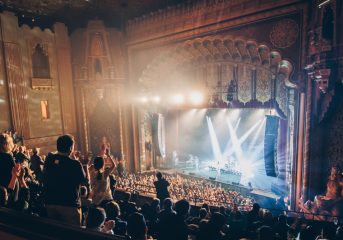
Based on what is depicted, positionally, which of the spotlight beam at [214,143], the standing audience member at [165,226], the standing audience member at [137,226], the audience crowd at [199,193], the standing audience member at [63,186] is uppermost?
the standing audience member at [63,186]

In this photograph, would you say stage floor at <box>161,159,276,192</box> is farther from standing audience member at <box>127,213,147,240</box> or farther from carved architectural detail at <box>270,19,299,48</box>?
standing audience member at <box>127,213,147,240</box>

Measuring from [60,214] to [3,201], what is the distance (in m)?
0.78

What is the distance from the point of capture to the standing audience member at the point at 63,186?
9.45 ft

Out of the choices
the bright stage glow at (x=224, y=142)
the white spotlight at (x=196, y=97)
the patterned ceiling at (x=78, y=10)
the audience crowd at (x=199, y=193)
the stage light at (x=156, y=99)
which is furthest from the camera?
the stage light at (x=156, y=99)

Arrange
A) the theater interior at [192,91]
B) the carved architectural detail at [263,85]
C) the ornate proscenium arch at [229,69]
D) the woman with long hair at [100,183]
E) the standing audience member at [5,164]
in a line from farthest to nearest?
1. the carved architectural detail at [263,85]
2. the ornate proscenium arch at [229,69]
3. the theater interior at [192,91]
4. the woman with long hair at [100,183]
5. the standing audience member at [5,164]

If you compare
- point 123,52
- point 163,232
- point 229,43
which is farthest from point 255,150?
point 163,232

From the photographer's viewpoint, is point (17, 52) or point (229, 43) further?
point (17, 52)

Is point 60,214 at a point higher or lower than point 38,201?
higher

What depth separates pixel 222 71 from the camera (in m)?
13.4

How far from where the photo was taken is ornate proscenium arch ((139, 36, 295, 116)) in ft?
35.9

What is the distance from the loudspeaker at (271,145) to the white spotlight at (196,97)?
14.6 feet

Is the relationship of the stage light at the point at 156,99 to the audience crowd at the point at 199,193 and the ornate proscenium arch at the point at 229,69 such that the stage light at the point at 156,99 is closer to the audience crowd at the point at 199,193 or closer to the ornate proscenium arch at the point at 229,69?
the ornate proscenium arch at the point at 229,69

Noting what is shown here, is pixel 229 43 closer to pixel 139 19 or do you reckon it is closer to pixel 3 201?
pixel 139 19

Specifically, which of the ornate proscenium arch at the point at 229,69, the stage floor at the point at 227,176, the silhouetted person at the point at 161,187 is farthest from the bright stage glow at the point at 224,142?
the silhouetted person at the point at 161,187
